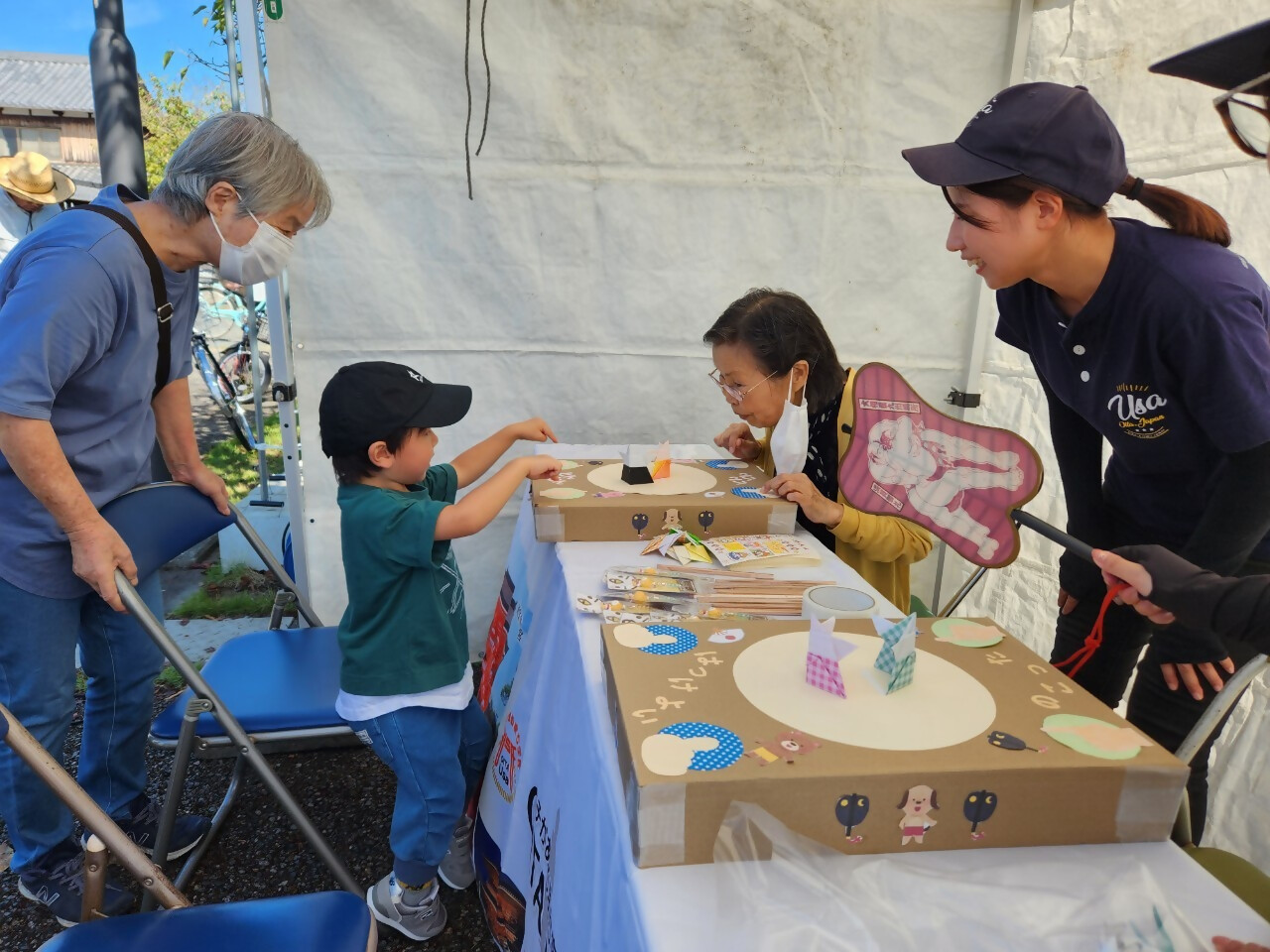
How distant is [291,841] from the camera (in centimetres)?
196

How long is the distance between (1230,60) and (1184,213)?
327 millimetres

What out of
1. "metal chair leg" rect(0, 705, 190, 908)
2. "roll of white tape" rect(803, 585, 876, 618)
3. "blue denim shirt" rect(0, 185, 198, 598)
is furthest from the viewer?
"blue denim shirt" rect(0, 185, 198, 598)

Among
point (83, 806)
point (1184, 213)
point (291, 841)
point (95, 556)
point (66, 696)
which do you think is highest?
point (1184, 213)

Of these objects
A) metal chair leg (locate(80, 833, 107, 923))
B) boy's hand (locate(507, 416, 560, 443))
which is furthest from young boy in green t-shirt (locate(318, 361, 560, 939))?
metal chair leg (locate(80, 833, 107, 923))

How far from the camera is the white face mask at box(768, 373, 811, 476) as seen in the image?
165 cm

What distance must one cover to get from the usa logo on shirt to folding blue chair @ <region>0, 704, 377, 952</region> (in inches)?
55.5

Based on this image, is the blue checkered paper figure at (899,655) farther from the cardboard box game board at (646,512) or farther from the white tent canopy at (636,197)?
the white tent canopy at (636,197)

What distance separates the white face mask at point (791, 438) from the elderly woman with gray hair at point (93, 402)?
113cm

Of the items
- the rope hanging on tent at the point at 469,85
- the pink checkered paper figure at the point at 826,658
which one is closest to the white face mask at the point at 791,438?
the pink checkered paper figure at the point at 826,658

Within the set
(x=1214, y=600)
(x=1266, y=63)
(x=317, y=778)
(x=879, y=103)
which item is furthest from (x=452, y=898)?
(x=879, y=103)

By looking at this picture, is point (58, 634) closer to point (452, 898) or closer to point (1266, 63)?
point (452, 898)

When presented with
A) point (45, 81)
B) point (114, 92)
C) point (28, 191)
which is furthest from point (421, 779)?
point (45, 81)

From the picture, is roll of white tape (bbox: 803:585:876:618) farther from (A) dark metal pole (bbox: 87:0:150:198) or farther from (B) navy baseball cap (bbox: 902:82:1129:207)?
(A) dark metal pole (bbox: 87:0:150:198)

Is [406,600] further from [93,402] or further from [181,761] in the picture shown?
[93,402]
